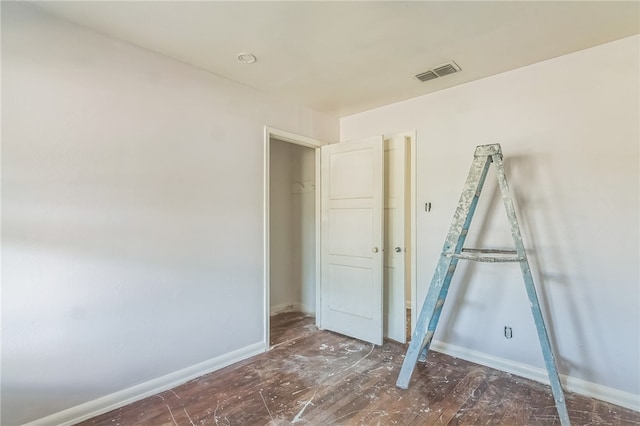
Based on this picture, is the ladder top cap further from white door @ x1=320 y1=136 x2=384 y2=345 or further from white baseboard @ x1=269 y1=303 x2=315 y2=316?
white baseboard @ x1=269 y1=303 x2=315 y2=316

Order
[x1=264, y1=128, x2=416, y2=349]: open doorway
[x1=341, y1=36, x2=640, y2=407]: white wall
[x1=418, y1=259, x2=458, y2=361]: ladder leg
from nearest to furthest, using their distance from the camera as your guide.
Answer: [x1=341, y1=36, x2=640, y2=407]: white wall
[x1=418, y1=259, x2=458, y2=361]: ladder leg
[x1=264, y1=128, x2=416, y2=349]: open doorway

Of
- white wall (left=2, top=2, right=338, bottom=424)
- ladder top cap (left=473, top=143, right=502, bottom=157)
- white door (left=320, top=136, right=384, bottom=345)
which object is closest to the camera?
white wall (left=2, top=2, right=338, bottom=424)

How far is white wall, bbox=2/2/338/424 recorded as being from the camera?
5.90 feet

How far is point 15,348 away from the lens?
1.77m

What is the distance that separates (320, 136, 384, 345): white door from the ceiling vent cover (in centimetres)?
67

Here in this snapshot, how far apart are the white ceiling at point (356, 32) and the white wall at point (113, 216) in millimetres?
254

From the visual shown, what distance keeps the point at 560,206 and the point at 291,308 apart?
3.26 m

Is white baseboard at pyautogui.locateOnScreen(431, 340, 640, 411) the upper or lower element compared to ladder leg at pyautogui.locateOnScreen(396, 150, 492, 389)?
lower

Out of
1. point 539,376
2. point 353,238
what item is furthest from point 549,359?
point 353,238

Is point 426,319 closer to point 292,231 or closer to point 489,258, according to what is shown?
point 489,258

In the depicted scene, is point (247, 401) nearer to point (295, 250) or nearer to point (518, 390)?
point (518, 390)

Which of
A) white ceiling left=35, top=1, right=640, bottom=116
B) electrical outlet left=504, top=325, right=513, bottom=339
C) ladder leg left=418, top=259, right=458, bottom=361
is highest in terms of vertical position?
white ceiling left=35, top=1, right=640, bottom=116

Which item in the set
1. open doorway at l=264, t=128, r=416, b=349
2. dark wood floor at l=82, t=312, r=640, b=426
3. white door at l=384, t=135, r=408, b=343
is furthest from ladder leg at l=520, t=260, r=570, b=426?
open doorway at l=264, t=128, r=416, b=349

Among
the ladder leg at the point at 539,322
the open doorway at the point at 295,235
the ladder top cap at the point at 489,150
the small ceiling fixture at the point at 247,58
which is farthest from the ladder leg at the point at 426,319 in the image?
the small ceiling fixture at the point at 247,58
